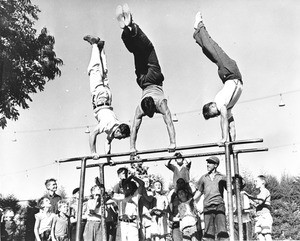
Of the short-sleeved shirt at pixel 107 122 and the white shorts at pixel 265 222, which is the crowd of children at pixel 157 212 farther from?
the short-sleeved shirt at pixel 107 122

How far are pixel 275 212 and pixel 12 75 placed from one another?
34.1 ft

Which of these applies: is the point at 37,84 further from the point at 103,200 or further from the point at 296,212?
the point at 296,212

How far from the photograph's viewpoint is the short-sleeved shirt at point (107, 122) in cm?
750

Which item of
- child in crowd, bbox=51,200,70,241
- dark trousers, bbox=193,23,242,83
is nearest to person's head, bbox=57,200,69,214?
child in crowd, bbox=51,200,70,241

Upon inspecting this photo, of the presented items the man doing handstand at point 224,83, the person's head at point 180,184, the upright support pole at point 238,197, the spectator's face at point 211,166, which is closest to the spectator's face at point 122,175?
the person's head at point 180,184

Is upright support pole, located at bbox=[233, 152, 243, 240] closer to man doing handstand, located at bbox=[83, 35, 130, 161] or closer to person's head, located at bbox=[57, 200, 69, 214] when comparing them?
man doing handstand, located at bbox=[83, 35, 130, 161]

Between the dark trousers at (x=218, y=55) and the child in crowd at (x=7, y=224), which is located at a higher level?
the dark trousers at (x=218, y=55)

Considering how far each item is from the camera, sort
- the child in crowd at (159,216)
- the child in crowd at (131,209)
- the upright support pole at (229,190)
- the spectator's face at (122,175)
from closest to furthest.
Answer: the upright support pole at (229,190)
the child in crowd at (131,209)
the spectator's face at (122,175)
the child in crowd at (159,216)

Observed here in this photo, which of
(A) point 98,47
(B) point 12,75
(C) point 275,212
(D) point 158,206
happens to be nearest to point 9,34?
(B) point 12,75

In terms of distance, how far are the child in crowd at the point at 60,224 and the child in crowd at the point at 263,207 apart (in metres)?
3.70

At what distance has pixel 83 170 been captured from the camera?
7.10m

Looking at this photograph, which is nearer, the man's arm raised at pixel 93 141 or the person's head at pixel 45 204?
the man's arm raised at pixel 93 141

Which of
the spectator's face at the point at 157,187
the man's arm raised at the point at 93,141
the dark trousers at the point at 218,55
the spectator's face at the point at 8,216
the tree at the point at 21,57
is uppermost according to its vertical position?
the tree at the point at 21,57

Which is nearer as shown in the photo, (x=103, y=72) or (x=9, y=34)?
(x=103, y=72)
